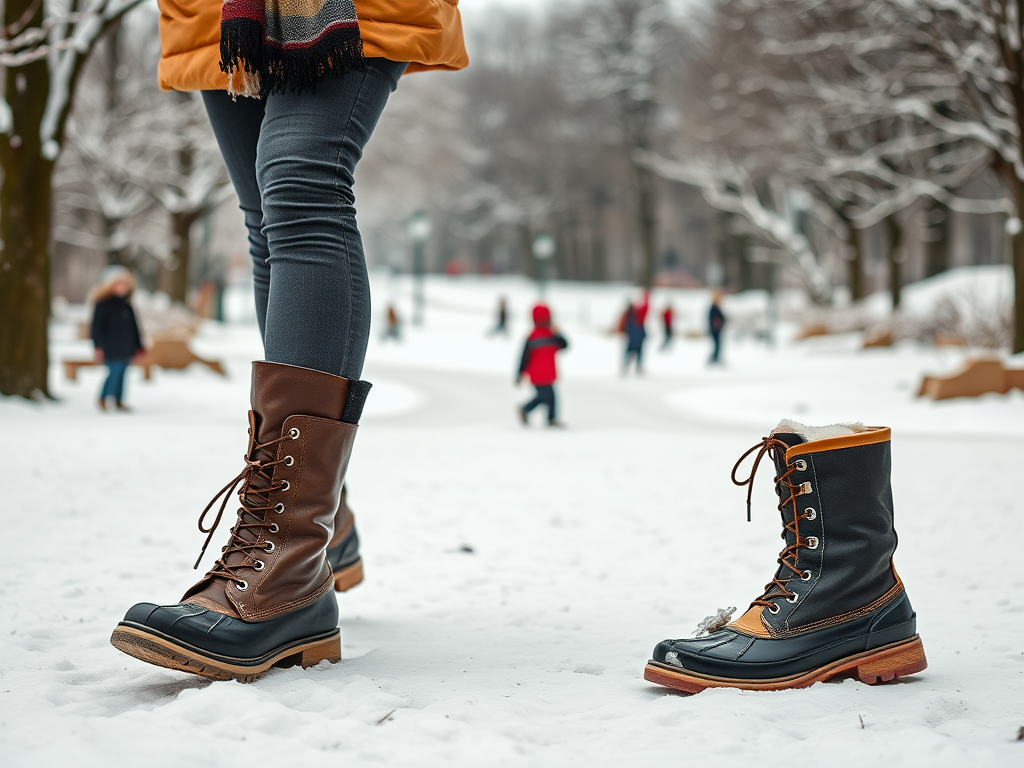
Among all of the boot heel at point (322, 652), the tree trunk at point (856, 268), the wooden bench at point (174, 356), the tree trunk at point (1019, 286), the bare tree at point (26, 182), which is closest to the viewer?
the boot heel at point (322, 652)

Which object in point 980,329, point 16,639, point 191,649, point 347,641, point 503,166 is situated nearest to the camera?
point 191,649

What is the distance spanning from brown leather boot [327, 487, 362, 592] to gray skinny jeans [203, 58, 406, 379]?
539 mm

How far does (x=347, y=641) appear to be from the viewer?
7.31ft

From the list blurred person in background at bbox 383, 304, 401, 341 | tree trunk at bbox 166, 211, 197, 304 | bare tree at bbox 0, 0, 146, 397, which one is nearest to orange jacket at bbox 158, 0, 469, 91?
bare tree at bbox 0, 0, 146, 397

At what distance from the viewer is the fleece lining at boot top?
1934 mm

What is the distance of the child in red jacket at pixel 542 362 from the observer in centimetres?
988

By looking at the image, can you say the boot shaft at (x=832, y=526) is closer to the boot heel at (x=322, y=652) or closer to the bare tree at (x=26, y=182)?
the boot heel at (x=322, y=652)

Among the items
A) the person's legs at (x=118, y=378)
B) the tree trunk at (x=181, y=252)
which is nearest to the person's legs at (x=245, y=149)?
the person's legs at (x=118, y=378)

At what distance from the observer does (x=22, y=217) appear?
30.2ft

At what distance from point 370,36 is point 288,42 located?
0.51 feet

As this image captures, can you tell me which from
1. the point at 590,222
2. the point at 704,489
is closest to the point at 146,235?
the point at 590,222

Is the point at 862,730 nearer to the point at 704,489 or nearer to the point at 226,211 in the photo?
the point at 704,489

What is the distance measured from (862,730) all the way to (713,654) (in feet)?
1.11

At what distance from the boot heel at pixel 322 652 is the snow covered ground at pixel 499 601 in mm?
28
